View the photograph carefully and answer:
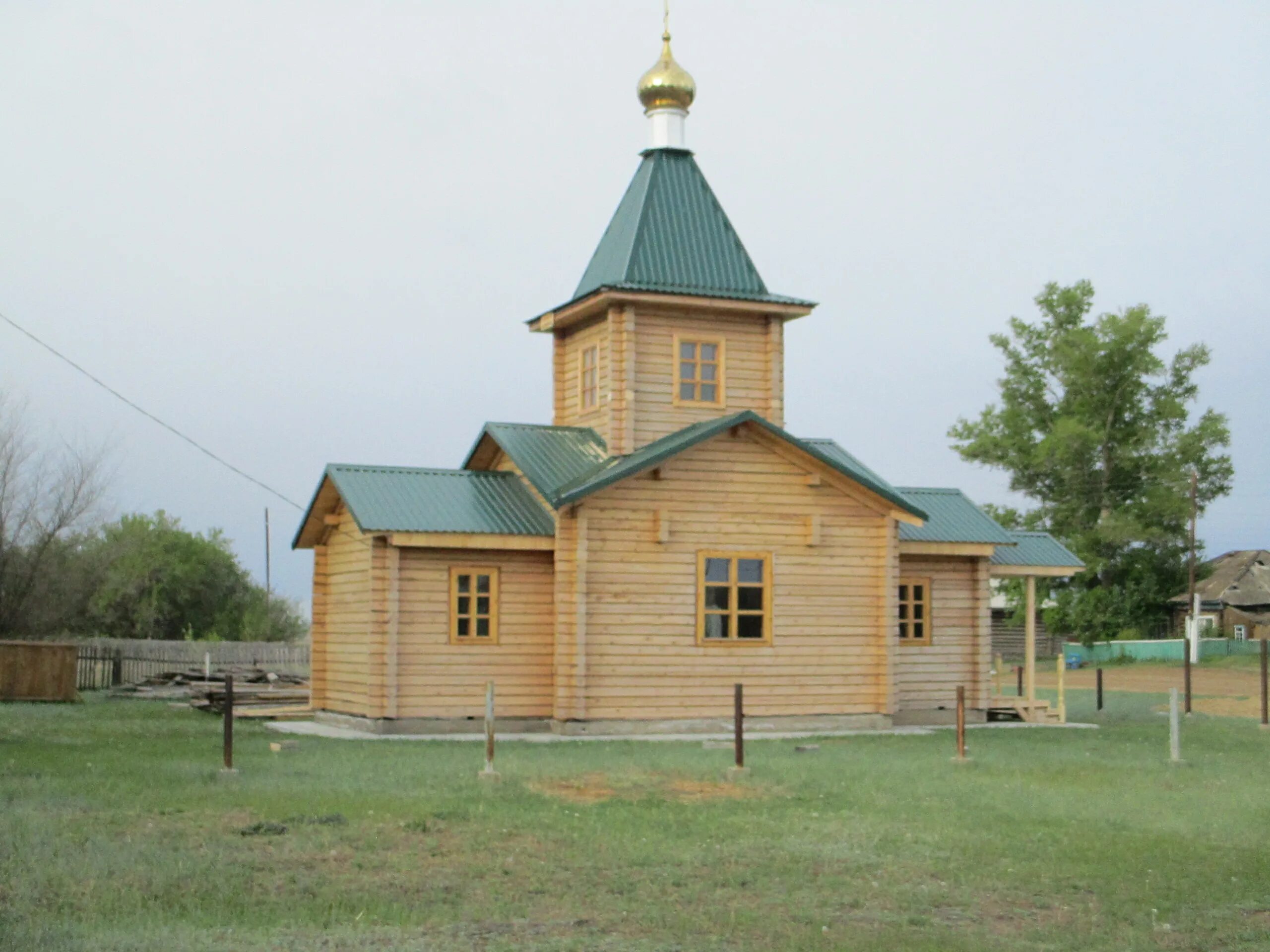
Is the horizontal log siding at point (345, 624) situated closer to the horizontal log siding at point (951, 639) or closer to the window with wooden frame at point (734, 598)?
the window with wooden frame at point (734, 598)

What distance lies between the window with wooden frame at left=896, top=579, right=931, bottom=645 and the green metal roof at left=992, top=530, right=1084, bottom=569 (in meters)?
1.85

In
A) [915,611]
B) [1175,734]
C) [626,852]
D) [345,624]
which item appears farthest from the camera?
[915,611]

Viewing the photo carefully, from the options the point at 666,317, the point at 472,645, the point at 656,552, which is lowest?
the point at 472,645

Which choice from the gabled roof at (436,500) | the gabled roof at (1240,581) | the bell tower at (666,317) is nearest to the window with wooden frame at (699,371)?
the bell tower at (666,317)

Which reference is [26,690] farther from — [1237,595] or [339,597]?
[1237,595]

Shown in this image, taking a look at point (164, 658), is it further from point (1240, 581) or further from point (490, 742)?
point (1240, 581)

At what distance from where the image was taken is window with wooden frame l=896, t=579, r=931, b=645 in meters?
28.5

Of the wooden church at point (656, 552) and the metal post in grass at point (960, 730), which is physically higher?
the wooden church at point (656, 552)

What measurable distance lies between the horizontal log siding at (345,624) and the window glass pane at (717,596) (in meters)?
5.44

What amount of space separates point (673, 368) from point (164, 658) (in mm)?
20201

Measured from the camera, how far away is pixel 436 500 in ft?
83.6

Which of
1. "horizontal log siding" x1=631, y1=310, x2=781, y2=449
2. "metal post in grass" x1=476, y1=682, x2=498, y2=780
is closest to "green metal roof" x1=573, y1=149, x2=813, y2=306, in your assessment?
"horizontal log siding" x1=631, y1=310, x2=781, y2=449

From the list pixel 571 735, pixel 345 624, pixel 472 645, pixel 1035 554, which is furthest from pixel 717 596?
pixel 1035 554

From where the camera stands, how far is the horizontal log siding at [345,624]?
2531 centimetres
